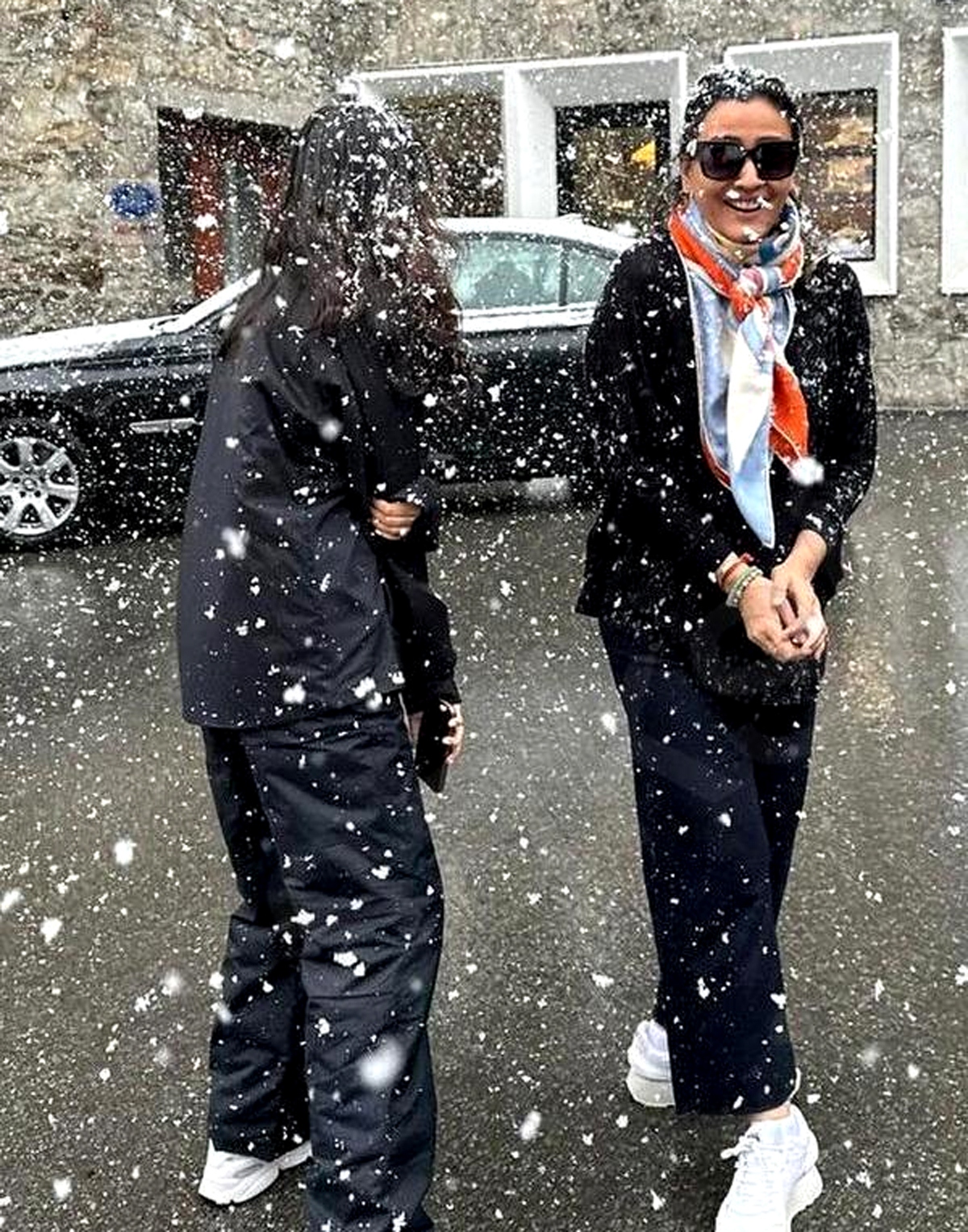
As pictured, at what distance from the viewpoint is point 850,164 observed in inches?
614

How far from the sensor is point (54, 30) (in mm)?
12562

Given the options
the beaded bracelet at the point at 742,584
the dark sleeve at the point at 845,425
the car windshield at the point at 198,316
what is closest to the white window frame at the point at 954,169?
the car windshield at the point at 198,316

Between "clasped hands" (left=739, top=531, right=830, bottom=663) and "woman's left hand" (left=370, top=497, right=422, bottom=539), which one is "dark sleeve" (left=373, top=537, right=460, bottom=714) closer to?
"woman's left hand" (left=370, top=497, right=422, bottom=539)

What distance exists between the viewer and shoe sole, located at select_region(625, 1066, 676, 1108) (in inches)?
121

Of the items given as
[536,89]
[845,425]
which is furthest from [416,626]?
[536,89]

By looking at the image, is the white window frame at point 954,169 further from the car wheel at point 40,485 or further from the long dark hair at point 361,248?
the long dark hair at point 361,248

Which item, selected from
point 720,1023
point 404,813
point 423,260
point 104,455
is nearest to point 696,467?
point 423,260

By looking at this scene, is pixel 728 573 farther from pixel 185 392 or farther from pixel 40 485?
pixel 40 485

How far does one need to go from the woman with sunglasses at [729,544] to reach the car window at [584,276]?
7.36m

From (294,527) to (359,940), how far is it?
666 mm

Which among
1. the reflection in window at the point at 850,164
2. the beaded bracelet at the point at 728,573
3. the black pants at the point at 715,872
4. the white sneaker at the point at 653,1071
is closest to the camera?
the beaded bracelet at the point at 728,573

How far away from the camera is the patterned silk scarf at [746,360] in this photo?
2.54 meters

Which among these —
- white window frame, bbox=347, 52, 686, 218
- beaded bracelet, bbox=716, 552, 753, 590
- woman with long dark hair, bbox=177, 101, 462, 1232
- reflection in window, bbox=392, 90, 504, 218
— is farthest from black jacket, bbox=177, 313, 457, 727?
reflection in window, bbox=392, 90, 504, 218

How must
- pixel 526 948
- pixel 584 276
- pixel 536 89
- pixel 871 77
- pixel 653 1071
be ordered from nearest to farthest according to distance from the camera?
1. pixel 653 1071
2. pixel 526 948
3. pixel 584 276
4. pixel 871 77
5. pixel 536 89
